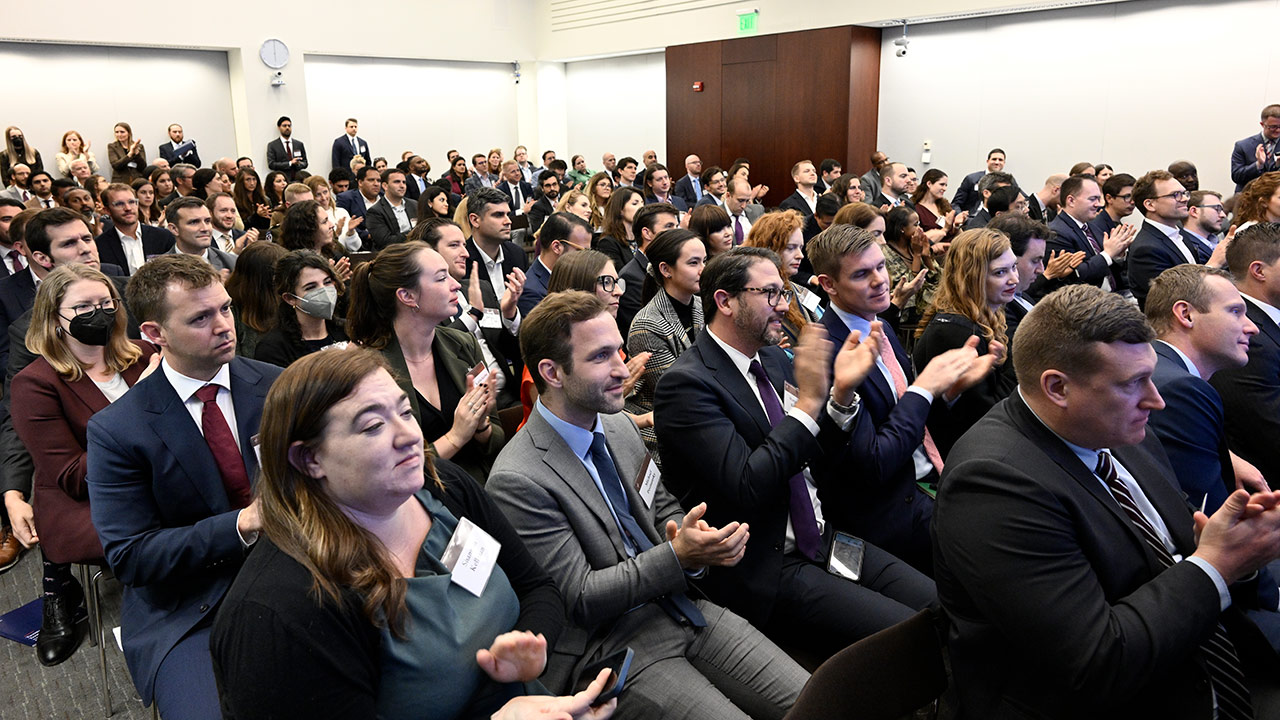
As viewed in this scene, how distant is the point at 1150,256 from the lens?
5191 mm

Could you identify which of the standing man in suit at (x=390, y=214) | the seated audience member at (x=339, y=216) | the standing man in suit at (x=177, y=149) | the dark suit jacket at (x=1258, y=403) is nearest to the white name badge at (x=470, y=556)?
the dark suit jacket at (x=1258, y=403)

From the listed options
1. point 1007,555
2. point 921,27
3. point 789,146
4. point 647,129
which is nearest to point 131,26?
point 647,129

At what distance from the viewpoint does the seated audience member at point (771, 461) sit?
7.59 ft

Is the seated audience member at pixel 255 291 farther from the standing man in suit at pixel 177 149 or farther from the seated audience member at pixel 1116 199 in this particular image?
the standing man in suit at pixel 177 149

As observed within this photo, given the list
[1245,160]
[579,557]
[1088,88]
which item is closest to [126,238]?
[579,557]

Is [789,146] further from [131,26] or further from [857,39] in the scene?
[131,26]

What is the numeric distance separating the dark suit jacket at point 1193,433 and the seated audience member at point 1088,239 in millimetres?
3119

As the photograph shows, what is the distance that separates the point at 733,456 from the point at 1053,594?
3.11 feet

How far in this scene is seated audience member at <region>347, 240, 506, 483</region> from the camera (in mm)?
3039

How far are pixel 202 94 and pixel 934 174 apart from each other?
11.6 m

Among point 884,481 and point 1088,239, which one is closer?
point 884,481

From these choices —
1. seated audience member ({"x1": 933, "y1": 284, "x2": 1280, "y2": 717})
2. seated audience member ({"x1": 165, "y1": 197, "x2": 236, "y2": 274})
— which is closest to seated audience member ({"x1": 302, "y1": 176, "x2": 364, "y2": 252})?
seated audience member ({"x1": 165, "y1": 197, "x2": 236, "y2": 274})

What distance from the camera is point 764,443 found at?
2.33m

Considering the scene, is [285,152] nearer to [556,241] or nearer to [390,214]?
[390,214]
